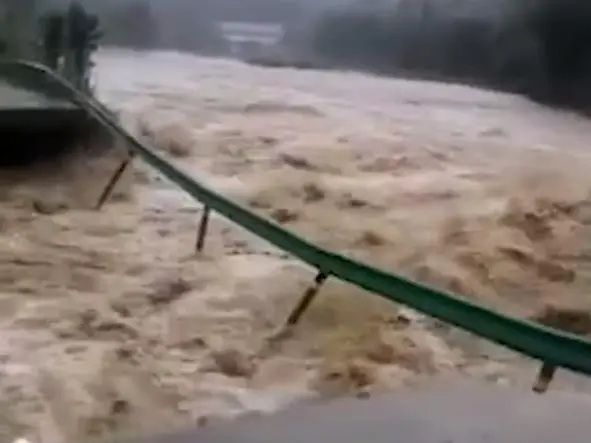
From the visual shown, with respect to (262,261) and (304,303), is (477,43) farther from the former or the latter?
(304,303)

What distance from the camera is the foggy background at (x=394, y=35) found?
5.51 m

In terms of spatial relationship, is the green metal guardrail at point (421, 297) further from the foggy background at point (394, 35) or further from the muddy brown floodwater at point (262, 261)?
the foggy background at point (394, 35)

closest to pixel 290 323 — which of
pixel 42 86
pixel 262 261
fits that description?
pixel 262 261

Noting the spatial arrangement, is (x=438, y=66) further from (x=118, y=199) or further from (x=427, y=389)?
Answer: (x=427, y=389)

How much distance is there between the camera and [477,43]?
18.9 feet

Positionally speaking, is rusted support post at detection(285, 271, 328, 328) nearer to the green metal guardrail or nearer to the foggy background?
the green metal guardrail

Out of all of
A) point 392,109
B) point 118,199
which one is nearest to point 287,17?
point 392,109

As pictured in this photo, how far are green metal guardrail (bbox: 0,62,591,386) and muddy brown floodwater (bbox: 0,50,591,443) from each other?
0.60 ft

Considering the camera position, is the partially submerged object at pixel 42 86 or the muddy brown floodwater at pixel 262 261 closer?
the muddy brown floodwater at pixel 262 261

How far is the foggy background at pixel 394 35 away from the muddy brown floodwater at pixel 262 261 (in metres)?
0.93

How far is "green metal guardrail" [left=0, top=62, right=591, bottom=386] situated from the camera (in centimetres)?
136

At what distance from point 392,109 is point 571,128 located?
2.83 feet

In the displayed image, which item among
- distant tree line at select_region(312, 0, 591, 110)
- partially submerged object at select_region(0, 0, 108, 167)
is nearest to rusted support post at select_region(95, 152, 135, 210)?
partially submerged object at select_region(0, 0, 108, 167)

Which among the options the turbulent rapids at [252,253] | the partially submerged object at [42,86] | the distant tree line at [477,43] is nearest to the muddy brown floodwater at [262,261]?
the turbulent rapids at [252,253]
